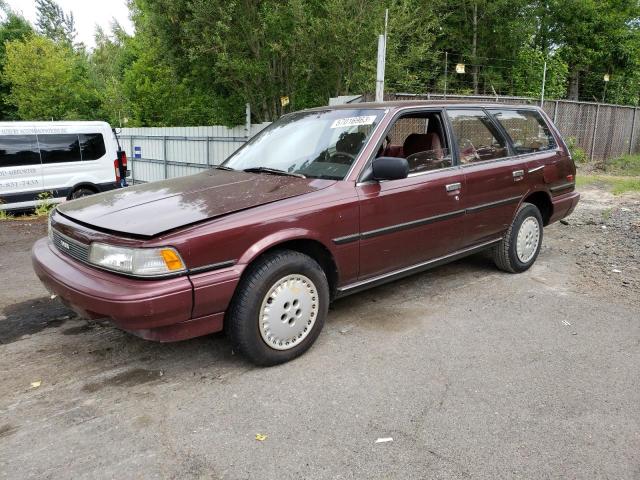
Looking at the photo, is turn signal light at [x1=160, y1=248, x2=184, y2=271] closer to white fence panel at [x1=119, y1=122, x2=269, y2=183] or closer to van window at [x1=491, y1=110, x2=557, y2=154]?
van window at [x1=491, y1=110, x2=557, y2=154]

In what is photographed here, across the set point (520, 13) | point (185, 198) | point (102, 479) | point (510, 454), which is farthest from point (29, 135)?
point (520, 13)

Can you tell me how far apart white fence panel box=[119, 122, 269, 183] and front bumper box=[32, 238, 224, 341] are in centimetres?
795

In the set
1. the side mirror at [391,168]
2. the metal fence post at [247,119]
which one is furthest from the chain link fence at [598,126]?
the side mirror at [391,168]

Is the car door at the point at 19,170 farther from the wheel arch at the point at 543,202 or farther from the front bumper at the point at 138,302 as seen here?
the wheel arch at the point at 543,202

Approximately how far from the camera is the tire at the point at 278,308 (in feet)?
11.0

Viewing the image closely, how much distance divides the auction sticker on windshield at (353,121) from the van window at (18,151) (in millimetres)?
7565

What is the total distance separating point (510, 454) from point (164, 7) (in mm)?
10494

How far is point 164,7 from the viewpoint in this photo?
34.4ft

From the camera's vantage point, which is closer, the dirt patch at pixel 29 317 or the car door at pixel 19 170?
the dirt patch at pixel 29 317

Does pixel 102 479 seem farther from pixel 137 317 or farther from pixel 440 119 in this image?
pixel 440 119

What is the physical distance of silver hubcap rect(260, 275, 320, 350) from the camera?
347 centimetres

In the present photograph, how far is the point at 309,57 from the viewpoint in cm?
1052

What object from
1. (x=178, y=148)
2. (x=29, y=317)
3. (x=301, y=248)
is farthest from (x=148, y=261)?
(x=178, y=148)

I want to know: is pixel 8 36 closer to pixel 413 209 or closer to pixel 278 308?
pixel 413 209
